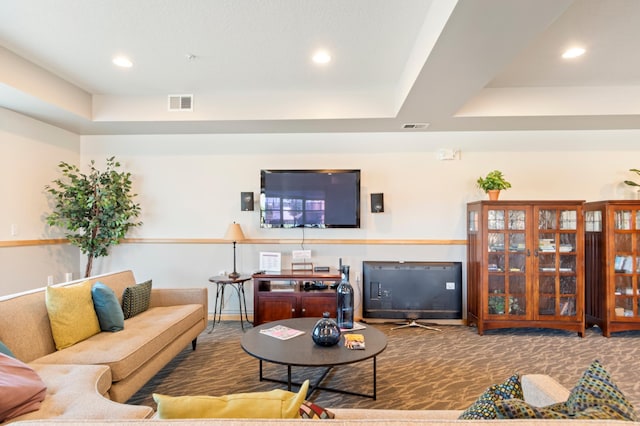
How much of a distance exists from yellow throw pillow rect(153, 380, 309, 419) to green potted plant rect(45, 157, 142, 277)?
3668 millimetres

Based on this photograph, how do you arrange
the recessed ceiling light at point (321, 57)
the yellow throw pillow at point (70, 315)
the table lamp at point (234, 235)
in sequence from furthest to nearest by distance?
the table lamp at point (234, 235) < the recessed ceiling light at point (321, 57) < the yellow throw pillow at point (70, 315)

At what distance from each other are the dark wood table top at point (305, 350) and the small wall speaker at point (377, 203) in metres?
Result: 1.93

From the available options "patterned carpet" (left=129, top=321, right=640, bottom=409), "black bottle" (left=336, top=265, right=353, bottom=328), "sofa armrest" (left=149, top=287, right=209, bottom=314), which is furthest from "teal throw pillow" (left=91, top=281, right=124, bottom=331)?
"black bottle" (left=336, top=265, right=353, bottom=328)

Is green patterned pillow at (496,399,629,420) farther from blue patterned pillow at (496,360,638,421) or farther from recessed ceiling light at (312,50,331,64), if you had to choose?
A: recessed ceiling light at (312,50,331,64)

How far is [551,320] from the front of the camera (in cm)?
381

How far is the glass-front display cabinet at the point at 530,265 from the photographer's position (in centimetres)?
383

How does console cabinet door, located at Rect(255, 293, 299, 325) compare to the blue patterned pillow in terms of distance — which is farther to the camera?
console cabinet door, located at Rect(255, 293, 299, 325)

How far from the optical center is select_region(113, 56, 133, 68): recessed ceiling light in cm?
307

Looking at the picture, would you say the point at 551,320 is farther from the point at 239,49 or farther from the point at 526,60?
the point at 239,49

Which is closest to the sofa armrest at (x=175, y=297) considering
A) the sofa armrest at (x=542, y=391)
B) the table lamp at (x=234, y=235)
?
the table lamp at (x=234, y=235)

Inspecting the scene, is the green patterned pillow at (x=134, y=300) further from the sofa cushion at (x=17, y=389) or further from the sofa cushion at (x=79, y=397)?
the sofa cushion at (x=17, y=389)

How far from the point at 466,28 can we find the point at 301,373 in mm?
2730

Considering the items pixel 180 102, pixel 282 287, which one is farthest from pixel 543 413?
pixel 180 102

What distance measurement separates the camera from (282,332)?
2.63 metres
